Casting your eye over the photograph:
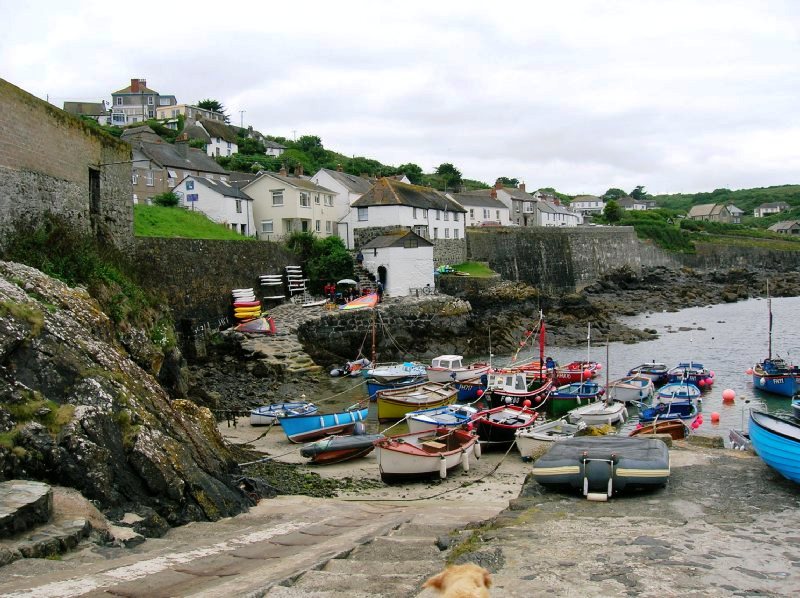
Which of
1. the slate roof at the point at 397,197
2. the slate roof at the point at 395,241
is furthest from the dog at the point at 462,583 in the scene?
the slate roof at the point at 397,197

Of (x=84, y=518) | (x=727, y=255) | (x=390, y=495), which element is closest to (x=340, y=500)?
(x=390, y=495)

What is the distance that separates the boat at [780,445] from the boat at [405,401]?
45.3ft

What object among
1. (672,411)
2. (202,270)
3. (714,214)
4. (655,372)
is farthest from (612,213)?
(672,411)

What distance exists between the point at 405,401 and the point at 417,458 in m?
7.32

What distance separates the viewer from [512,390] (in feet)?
87.7

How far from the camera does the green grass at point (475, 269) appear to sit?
53969mm

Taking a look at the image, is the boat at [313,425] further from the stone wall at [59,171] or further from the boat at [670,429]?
the stone wall at [59,171]

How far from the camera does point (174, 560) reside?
872 cm

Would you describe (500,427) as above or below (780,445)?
below

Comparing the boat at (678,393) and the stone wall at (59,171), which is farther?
the boat at (678,393)

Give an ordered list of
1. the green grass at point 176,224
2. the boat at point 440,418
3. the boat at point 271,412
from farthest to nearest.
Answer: the green grass at point 176,224, the boat at point 271,412, the boat at point 440,418

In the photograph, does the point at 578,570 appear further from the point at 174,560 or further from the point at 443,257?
the point at 443,257

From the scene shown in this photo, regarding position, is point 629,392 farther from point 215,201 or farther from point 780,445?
point 215,201

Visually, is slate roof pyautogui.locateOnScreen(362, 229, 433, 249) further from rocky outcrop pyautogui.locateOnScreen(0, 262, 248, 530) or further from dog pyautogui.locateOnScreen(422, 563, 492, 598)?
dog pyautogui.locateOnScreen(422, 563, 492, 598)
